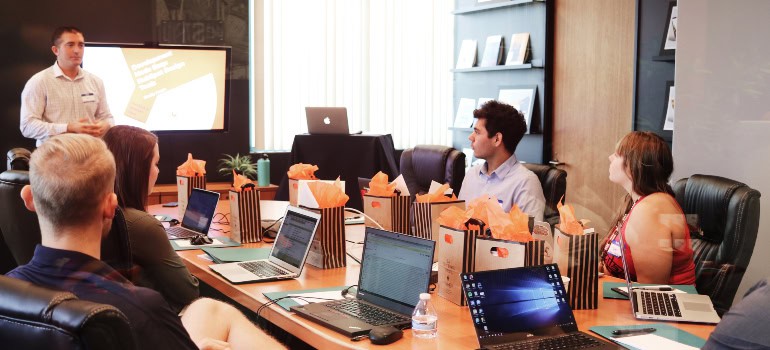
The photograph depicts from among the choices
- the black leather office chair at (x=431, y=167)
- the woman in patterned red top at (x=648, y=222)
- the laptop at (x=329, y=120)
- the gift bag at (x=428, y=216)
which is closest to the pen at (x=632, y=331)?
the woman in patterned red top at (x=648, y=222)

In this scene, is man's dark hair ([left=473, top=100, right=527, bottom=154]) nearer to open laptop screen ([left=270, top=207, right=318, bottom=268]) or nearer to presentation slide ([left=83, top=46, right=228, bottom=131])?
open laptop screen ([left=270, top=207, right=318, bottom=268])

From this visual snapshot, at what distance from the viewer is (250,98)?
7.05 metres

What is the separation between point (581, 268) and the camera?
245 cm

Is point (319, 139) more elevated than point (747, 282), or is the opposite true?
point (319, 139)

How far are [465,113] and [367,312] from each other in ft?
16.4

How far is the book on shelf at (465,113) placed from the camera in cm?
714

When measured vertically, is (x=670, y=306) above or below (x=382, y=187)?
below

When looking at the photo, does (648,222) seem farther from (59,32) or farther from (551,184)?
(59,32)

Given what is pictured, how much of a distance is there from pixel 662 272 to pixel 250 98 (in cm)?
472

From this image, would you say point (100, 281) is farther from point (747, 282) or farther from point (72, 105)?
point (72, 105)

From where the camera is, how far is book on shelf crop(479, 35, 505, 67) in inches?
264

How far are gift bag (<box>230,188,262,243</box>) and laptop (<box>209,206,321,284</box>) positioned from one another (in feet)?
1.46

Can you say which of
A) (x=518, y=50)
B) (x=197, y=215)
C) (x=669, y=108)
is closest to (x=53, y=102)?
(x=197, y=215)

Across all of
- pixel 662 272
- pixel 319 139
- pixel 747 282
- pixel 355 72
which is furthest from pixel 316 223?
pixel 355 72
